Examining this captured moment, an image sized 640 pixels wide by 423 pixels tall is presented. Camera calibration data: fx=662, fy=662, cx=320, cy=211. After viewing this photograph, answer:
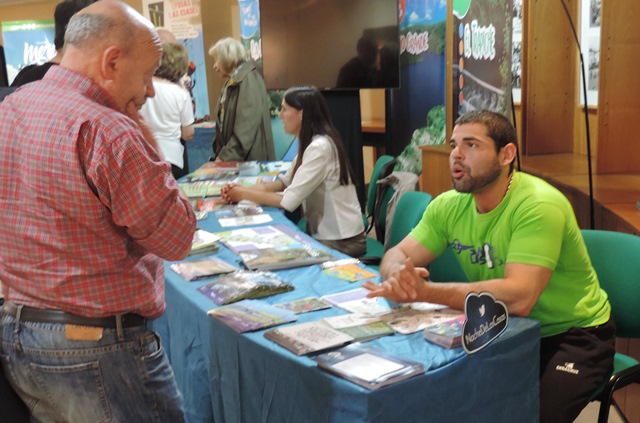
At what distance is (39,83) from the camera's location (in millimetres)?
1308

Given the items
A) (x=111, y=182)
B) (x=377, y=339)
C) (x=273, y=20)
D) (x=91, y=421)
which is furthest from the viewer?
(x=273, y=20)

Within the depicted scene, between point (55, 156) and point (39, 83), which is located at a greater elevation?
point (39, 83)

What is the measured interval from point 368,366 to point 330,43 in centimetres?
429

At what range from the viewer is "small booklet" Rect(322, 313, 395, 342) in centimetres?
154

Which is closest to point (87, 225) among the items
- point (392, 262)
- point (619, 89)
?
point (392, 262)

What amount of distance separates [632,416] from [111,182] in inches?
86.7

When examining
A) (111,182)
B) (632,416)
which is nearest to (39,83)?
(111,182)

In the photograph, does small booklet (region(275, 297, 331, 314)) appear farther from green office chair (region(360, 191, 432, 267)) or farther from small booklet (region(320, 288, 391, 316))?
green office chair (region(360, 191, 432, 267))

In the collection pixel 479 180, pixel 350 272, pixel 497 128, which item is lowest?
pixel 350 272

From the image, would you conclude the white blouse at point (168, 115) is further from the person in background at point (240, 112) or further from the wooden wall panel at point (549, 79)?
the wooden wall panel at point (549, 79)

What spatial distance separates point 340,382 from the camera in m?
1.32

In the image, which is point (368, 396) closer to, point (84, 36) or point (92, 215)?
point (92, 215)

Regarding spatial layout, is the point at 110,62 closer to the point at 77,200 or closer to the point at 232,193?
the point at 77,200

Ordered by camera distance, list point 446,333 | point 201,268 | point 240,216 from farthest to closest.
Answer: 1. point 240,216
2. point 201,268
3. point 446,333
